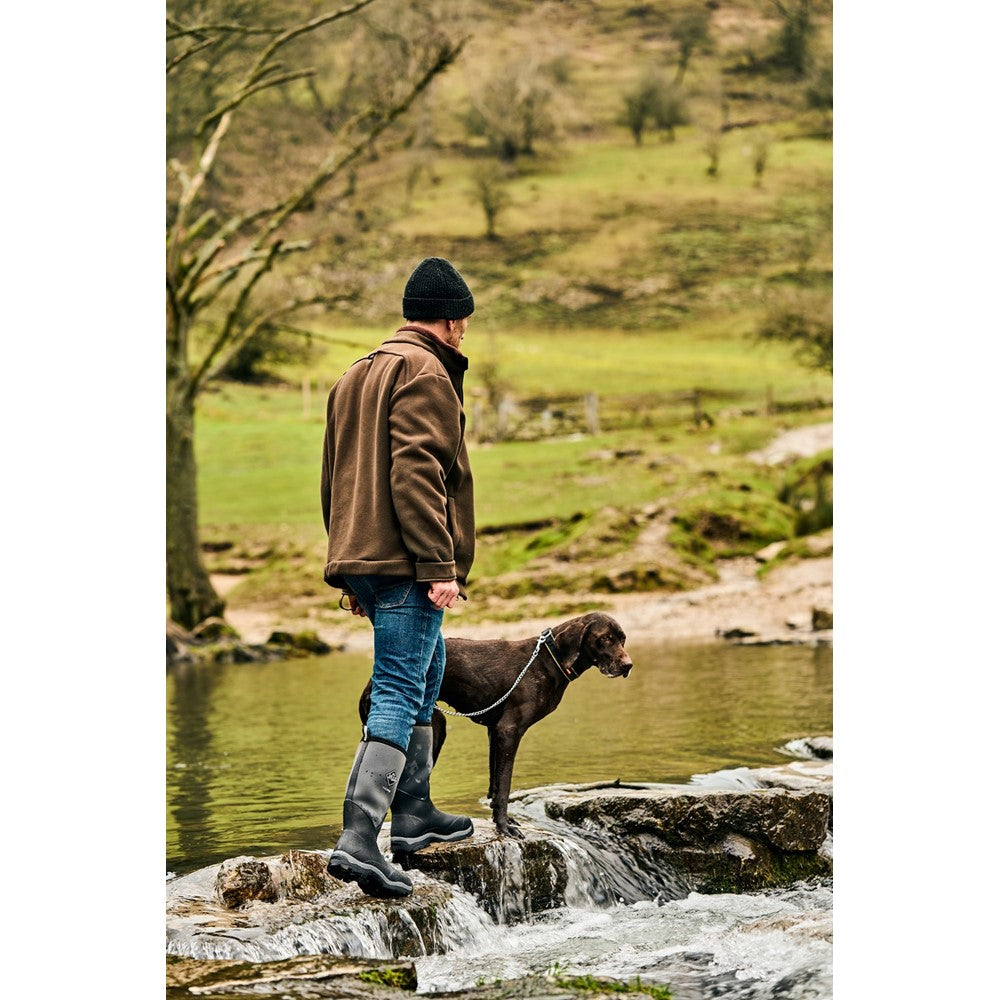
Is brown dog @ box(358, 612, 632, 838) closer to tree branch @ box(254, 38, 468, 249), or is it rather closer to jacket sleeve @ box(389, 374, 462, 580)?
jacket sleeve @ box(389, 374, 462, 580)

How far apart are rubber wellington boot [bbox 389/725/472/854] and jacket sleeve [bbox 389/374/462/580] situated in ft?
2.45

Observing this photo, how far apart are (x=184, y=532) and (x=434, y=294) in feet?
45.9

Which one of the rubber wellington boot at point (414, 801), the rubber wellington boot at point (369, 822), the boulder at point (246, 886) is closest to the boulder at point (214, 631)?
the rubber wellington boot at point (414, 801)

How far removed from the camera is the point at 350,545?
190 inches

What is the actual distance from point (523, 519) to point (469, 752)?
1297cm

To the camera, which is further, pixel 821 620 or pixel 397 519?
pixel 821 620

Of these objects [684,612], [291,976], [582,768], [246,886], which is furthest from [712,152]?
[291,976]

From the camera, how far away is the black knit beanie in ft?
16.7

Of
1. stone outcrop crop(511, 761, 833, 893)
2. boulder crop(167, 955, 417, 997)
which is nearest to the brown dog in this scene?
stone outcrop crop(511, 761, 833, 893)

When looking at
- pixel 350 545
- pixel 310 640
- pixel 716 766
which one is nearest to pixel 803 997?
pixel 350 545

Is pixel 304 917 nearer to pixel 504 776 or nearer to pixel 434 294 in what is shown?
pixel 504 776

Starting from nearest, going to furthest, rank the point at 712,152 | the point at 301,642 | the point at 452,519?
the point at 452,519 → the point at 301,642 → the point at 712,152

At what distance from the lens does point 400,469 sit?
4.77 metres

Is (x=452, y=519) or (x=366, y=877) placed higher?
(x=452, y=519)
